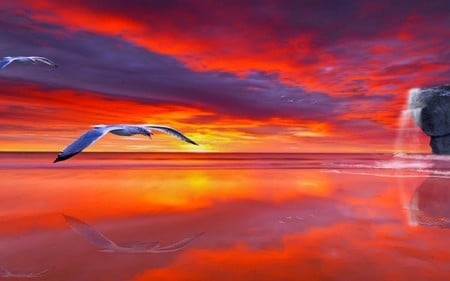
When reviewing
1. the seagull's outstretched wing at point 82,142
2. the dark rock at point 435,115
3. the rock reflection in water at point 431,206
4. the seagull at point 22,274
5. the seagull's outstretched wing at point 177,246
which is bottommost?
the seagull at point 22,274

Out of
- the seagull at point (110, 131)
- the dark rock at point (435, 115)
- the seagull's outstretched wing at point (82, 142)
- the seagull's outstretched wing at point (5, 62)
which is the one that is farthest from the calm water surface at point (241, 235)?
the dark rock at point (435, 115)

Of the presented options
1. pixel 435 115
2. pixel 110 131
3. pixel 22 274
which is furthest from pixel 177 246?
pixel 435 115

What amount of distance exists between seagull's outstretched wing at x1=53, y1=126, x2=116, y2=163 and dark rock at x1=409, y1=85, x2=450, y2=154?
53.9 meters

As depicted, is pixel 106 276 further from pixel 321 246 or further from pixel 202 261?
pixel 321 246

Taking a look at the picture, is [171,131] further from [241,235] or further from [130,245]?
[241,235]

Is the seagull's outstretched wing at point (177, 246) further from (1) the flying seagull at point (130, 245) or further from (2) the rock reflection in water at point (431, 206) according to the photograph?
(2) the rock reflection in water at point (431, 206)

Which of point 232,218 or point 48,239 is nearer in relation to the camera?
point 48,239

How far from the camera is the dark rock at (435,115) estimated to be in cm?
4953

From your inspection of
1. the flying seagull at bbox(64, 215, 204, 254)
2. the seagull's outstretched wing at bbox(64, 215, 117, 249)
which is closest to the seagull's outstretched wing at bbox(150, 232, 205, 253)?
the flying seagull at bbox(64, 215, 204, 254)

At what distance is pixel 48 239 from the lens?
712cm

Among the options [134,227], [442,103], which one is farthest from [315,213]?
[442,103]

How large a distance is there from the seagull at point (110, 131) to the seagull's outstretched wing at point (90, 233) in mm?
1923

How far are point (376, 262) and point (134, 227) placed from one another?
17.5ft

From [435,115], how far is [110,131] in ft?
177
